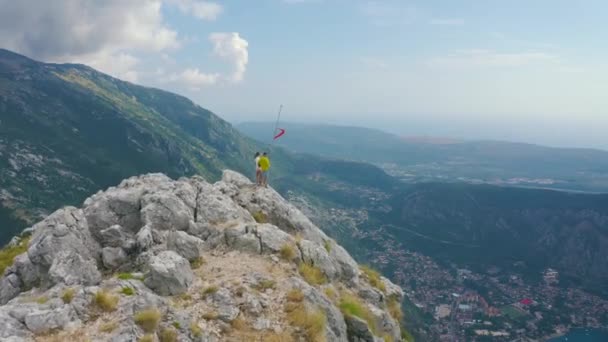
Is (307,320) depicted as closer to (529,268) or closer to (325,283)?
(325,283)

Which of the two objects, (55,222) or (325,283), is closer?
(55,222)

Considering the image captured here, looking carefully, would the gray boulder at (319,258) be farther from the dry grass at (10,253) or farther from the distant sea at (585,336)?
the distant sea at (585,336)

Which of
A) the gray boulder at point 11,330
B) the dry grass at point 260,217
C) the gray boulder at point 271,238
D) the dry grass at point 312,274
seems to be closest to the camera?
the gray boulder at point 11,330

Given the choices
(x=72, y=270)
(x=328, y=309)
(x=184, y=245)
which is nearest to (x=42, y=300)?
(x=72, y=270)

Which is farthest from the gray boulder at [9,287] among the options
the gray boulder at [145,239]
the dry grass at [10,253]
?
the gray boulder at [145,239]

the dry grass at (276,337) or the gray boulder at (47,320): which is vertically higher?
the gray boulder at (47,320)

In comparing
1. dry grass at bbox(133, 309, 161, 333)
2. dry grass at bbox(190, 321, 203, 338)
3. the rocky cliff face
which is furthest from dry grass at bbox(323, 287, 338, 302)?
dry grass at bbox(133, 309, 161, 333)

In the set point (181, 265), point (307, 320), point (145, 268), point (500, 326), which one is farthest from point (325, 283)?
point (500, 326)
